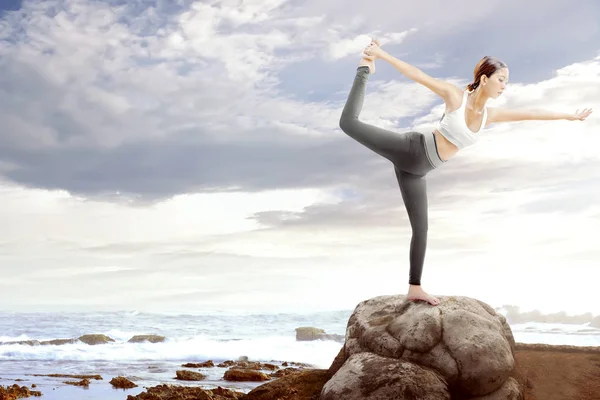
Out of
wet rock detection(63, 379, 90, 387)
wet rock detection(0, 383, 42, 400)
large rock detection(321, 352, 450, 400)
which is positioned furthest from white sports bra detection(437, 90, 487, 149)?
wet rock detection(63, 379, 90, 387)

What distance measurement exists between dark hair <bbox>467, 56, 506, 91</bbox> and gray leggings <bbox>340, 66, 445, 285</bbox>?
80 cm

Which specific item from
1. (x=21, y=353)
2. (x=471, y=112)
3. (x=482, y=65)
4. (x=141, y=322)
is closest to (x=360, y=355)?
(x=471, y=112)

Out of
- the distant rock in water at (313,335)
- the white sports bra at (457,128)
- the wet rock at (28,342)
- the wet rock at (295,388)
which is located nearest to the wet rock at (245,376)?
the wet rock at (295,388)

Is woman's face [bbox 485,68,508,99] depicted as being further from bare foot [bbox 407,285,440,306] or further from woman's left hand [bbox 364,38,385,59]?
bare foot [bbox 407,285,440,306]

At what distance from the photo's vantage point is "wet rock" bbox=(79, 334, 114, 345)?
78.5ft

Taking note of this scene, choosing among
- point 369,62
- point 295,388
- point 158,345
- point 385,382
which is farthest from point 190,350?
point 369,62

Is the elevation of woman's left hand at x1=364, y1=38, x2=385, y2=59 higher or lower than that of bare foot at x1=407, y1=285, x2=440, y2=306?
higher

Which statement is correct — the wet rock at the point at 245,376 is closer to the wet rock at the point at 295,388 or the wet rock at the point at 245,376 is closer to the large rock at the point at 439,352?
the wet rock at the point at 295,388

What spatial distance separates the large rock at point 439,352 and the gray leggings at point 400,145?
0.84 m

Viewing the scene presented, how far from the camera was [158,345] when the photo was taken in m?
23.0

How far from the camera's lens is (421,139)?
22.0ft

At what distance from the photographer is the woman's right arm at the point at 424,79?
6.56 metres

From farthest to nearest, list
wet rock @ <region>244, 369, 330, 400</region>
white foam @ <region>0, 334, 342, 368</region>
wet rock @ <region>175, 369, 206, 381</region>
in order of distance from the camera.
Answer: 1. white foam @ <region>0, 334, 342, 368</region>
2. wet rock @ <region>175, 369, 206, 381</region>
3. wet rock @ <region>244, 369, 330, 400</region>

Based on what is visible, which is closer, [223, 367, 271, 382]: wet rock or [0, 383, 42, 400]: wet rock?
[0, 383, 42, 400]: wet rock
